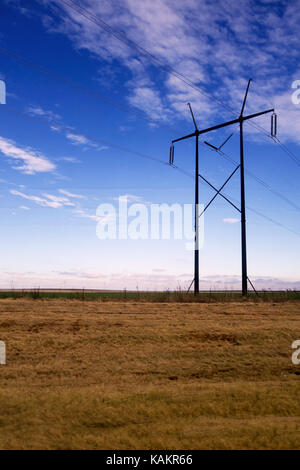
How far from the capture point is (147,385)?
9.73m

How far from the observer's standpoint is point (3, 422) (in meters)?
7.13

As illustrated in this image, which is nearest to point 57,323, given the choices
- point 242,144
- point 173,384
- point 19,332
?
point 19,332

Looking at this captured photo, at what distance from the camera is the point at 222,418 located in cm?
765

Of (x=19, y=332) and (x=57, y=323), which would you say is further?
(x=57, y=323)

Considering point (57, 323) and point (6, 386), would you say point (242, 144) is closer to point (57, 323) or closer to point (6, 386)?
point (57, 323)

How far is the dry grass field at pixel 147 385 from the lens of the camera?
6.59 metres

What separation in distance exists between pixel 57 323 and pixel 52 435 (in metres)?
9.91

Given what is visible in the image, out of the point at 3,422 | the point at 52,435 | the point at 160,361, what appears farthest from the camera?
the point at 160,361

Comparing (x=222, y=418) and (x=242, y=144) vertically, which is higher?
(x=242, y=144)

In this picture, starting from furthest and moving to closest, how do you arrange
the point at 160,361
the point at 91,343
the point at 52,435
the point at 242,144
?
the point at 242,144, the point at 91,343, the point at 160,361, the point at 52,435

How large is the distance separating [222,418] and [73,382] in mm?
3957

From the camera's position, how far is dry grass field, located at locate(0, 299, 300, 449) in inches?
260
